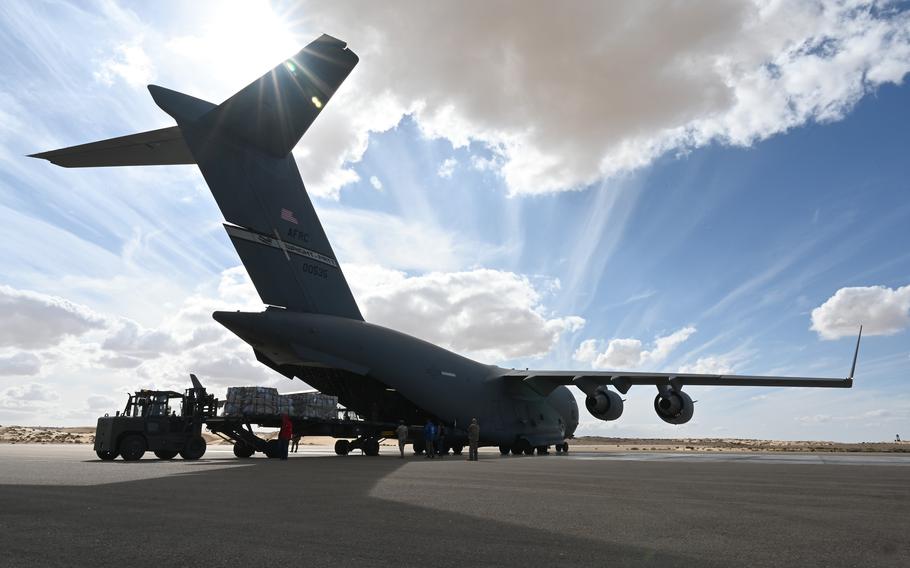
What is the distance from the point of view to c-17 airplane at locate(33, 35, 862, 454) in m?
14.9

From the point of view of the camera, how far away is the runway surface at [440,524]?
4.05 metres

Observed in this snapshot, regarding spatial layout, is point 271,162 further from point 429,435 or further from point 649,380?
point 649,380

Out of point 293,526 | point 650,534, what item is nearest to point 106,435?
point 293,526

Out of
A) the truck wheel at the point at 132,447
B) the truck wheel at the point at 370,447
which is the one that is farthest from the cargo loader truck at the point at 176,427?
the truck wheel at the point at 370,447

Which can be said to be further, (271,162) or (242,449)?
(242,449)

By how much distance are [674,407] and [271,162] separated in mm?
16314

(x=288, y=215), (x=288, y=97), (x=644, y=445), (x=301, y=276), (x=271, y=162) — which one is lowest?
(x=644, y=445)

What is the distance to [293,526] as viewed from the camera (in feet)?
17.0

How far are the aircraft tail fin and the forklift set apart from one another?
14.9 ft

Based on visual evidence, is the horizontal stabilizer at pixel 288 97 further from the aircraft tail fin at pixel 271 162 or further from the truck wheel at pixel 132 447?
the truck wheel at pixel 132 447

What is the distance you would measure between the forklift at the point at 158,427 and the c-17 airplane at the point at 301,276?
244 centimetres

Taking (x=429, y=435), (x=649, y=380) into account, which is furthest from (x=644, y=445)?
(x=429, y=435)

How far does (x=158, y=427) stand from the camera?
18391 millimetres

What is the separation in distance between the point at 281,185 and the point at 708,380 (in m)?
18.1
